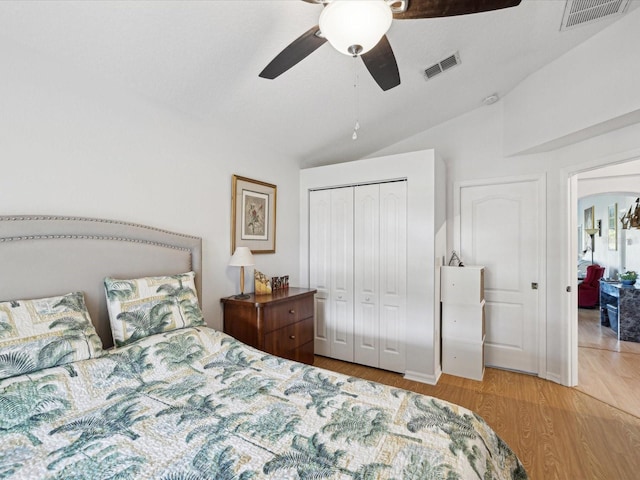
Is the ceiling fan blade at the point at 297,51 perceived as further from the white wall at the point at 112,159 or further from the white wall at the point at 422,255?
the white wall at the point at 422,255

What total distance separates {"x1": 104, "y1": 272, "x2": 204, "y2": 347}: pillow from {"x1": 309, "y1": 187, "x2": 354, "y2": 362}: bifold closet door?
1.75 meters

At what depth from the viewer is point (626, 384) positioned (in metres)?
2.91

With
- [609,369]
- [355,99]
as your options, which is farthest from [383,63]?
[609,369]

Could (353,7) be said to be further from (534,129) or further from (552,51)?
(534,129)

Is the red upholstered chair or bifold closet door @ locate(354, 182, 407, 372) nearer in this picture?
bifold closet door @ locate(354, 182, 407, 372)

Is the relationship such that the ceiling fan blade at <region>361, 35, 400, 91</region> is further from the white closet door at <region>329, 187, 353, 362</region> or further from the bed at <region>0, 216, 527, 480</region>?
the white closet door at <region>329, 187, 353, 362</region>

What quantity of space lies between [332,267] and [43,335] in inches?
101

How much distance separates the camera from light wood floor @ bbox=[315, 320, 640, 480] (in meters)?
1.91

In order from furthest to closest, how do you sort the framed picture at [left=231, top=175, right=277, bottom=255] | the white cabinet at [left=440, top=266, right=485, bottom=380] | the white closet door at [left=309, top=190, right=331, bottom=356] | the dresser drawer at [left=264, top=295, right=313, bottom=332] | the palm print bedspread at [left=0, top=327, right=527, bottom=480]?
1. the white closet door at [left=309, top=190, right=331, bottom=356]
2. the white cabinet at [left=440, top=266, right=485, bottom=380]
3. the framed picture at [left=231, top=175, right=277, bottom=255]
4. the dresser drawer at [left=264, top=295, right=313, bottom=332]
5. the palm print bedspread at [left=0, top=327, right=527, bottom=480]

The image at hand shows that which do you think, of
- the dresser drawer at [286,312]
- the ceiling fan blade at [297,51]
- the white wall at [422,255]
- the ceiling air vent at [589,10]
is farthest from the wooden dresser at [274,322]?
the ceiling air vent at [589,10]

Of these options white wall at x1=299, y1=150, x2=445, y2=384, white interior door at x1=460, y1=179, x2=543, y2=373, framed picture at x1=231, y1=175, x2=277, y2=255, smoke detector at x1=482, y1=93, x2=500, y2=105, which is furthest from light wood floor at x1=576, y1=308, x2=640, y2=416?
framed picture at x1=231, y1=175, x2=277, y2=255

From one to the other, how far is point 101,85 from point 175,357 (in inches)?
69.6

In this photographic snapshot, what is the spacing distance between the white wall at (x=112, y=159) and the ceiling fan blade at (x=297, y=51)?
3.64ft

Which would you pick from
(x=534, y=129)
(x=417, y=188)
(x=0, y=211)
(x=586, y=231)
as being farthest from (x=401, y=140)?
(x=586, y=231)
